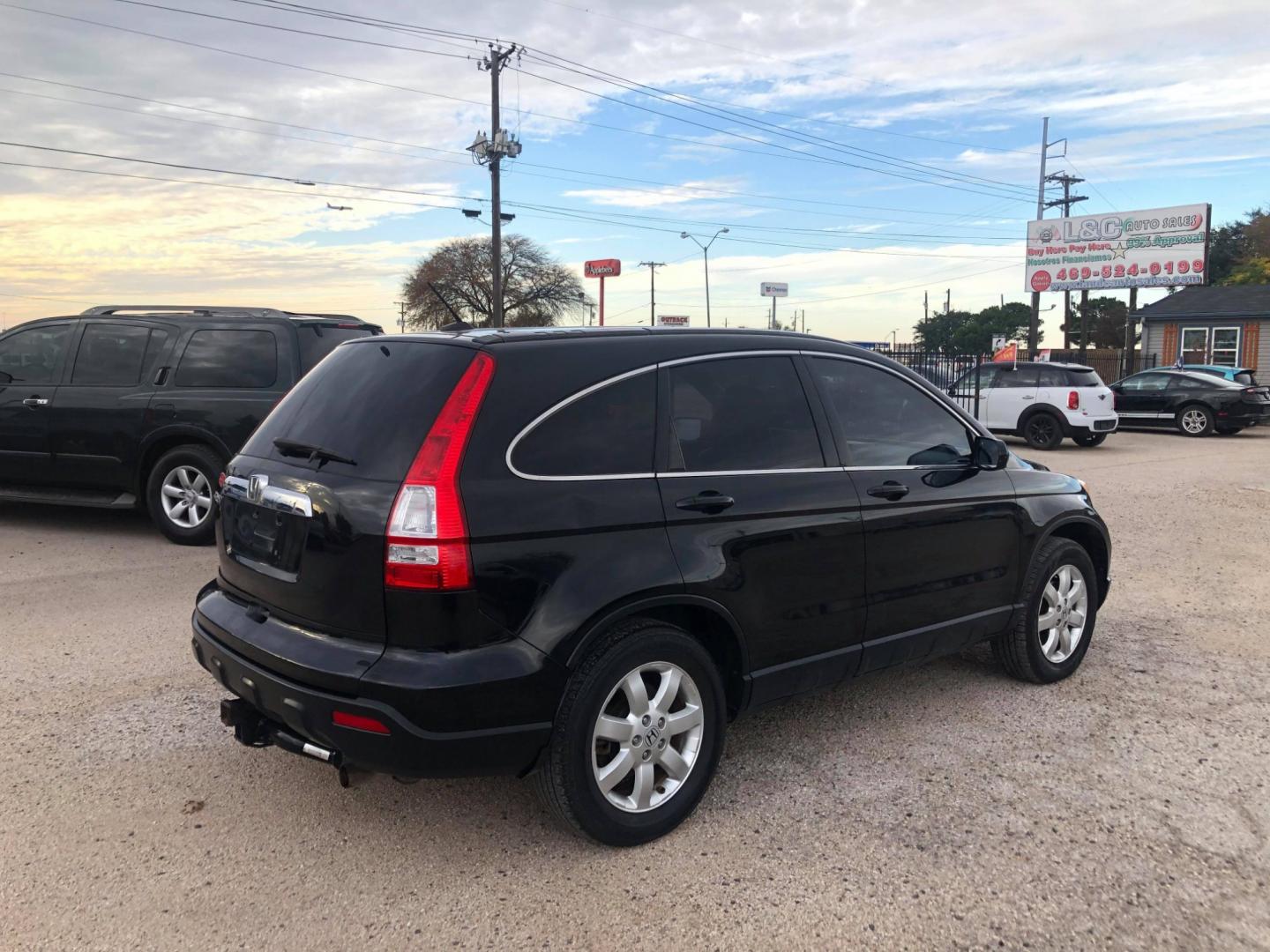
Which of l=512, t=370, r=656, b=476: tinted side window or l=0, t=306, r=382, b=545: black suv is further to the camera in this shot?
l=0, t=306, r=382, b=545: black suv

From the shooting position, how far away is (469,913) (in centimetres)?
281

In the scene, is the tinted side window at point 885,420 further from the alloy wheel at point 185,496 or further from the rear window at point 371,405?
the alloy wheel at point 185,496

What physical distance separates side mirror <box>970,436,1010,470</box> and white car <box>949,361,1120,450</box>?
14.7 meters

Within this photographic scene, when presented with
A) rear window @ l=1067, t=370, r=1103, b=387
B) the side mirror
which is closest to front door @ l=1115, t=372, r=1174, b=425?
rear window @ l=1067, t=370, r=1103, b=387

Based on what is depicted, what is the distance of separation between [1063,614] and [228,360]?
6495 millimetres

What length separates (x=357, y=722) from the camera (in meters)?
2.78

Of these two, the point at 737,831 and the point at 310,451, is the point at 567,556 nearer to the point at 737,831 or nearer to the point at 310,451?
the point at 310,451

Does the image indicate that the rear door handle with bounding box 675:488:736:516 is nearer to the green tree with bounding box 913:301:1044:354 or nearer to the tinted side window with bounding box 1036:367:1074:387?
the tinted side window with bounding box 1036:367:1074:387

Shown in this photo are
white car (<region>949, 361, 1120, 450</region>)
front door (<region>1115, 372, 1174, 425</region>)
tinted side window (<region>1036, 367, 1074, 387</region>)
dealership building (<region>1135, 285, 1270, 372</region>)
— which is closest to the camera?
white car (<region>949, 361, 1120, 450</region>)

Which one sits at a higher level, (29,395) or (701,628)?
(29,395)

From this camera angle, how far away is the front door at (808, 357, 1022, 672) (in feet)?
12.7

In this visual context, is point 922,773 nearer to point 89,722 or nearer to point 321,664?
point 321,664

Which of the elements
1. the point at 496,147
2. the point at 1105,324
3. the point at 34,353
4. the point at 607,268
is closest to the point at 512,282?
the point at 607,268

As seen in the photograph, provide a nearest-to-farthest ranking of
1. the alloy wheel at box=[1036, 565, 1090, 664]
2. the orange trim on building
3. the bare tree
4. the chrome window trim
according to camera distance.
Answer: the chrome window trim
the alloy wheel at box=[1036, 565, 1090, 664]
the orange trim on building
the bare tree
